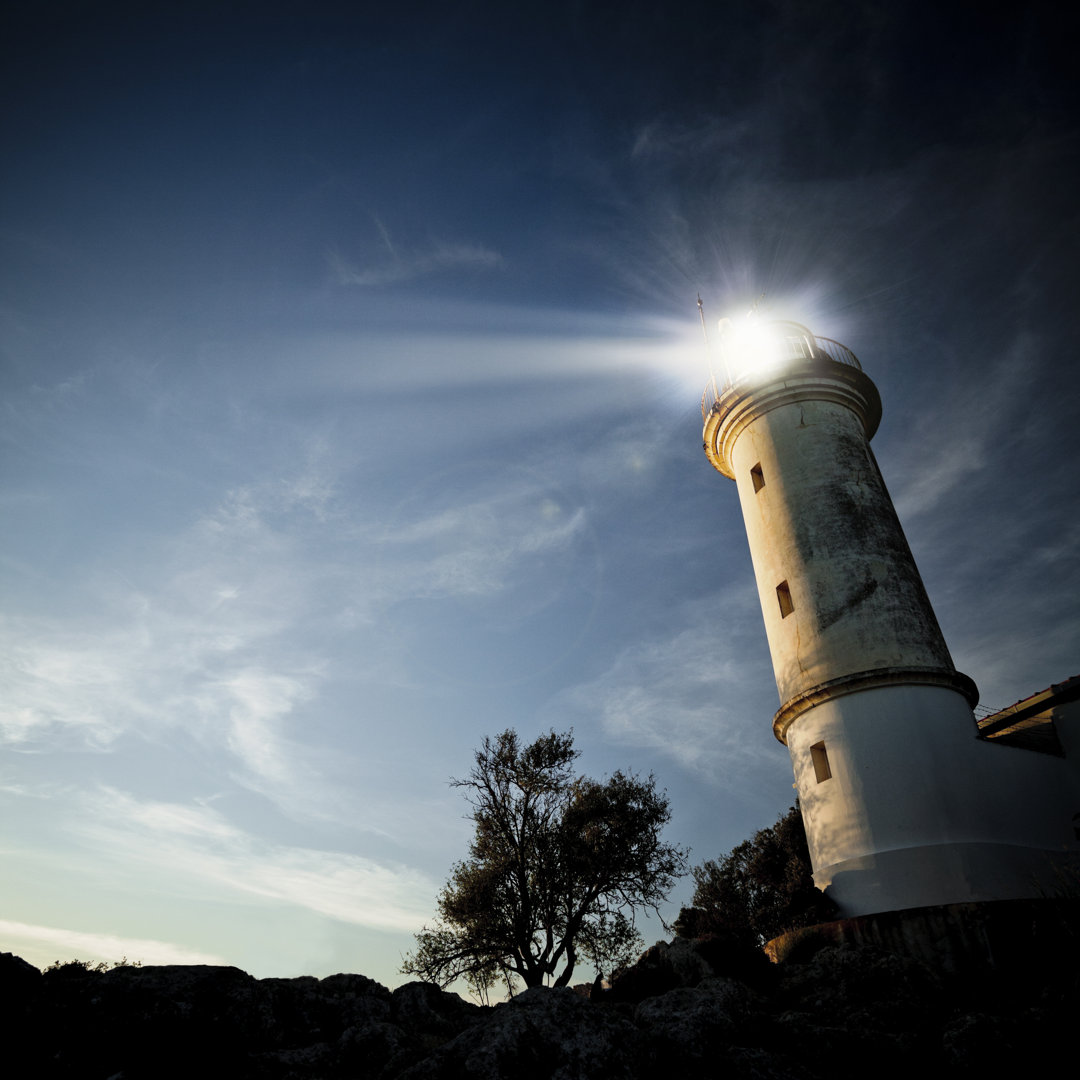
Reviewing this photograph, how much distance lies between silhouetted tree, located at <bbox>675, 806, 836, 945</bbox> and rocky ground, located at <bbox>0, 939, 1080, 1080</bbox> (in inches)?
248

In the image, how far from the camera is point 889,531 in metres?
19.6

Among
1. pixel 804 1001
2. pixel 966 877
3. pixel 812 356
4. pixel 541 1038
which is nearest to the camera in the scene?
pixel 541 1038

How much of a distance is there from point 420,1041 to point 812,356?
2139cm

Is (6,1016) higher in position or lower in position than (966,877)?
lower

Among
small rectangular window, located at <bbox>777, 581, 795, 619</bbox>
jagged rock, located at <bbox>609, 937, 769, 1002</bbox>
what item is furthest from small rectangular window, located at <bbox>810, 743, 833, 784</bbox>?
jagged rock, located at <bbox>609, 937, 769, 1002</bbox>

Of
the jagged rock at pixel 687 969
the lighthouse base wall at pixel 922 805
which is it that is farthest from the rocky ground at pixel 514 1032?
the lighthouse base wall at pixel 922 805

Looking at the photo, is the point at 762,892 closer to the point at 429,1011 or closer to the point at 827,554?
the point at 827,554

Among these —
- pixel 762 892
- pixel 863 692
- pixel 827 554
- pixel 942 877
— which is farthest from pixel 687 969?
pixel 762 892

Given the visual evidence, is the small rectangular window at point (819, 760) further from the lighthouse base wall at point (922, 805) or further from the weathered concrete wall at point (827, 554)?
the weathered concrete wall at point (827, 554)

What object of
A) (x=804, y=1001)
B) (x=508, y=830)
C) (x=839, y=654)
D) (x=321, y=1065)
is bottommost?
(x=321, y=1065)

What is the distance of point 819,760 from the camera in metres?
17.6

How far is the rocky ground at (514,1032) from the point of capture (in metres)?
6.30

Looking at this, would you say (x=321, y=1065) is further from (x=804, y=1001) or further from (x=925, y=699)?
(x=925, y=699)

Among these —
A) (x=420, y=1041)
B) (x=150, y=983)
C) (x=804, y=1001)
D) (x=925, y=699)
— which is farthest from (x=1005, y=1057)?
(x=925, y=699)
